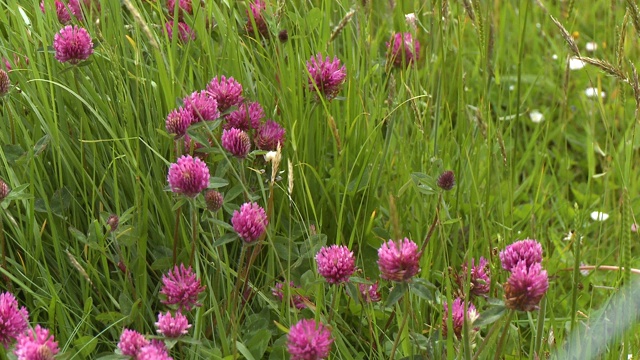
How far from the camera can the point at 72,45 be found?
1.72m

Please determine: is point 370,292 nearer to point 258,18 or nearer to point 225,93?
point 225,93

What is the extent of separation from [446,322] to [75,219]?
0.82 metres

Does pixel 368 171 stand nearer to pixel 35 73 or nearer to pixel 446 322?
pixel 446 322

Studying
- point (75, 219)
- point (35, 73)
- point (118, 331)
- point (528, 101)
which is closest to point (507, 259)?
point (118, 331)

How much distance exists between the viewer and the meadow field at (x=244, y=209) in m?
1.46

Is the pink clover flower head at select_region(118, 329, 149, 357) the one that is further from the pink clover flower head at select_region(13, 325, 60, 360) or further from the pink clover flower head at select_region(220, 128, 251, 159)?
the pink clover flower head at select_region(220, 128, 251, 159)

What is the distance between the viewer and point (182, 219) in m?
1.79

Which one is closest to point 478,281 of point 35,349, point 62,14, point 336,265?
point 336,265

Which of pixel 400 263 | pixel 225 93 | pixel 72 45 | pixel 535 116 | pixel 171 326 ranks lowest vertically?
pixel 535 116

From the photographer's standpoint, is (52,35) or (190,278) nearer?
(190,278)

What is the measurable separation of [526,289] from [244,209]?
48cm

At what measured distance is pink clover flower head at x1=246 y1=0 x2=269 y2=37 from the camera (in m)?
2.10

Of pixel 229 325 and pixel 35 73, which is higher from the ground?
pixel 35 73

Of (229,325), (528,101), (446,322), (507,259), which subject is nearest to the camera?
(507,259)
